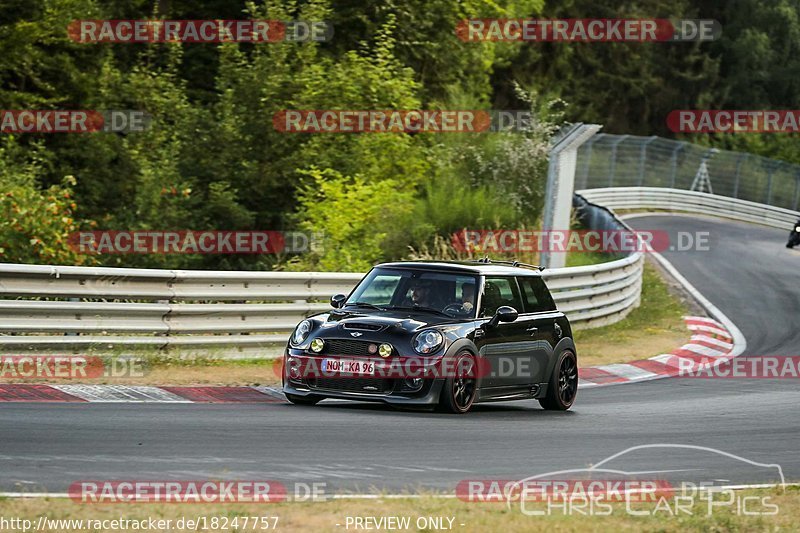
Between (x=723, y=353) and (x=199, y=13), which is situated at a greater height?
(x=199, y=13)

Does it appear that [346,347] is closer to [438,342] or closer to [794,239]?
[438,342]

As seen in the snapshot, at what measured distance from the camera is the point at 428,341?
1152 centimetres

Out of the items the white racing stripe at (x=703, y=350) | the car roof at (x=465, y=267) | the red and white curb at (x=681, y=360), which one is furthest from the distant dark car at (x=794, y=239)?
the car roof at (x=465, y=267)

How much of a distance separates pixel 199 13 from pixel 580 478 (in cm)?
3272

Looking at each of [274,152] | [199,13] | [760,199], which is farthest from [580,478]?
[760,199]

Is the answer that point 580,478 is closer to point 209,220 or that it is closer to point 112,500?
point 112,500

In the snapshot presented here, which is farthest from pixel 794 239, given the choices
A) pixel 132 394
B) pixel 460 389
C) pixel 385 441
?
pixel 385 441

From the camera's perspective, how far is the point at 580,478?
28.8 feet

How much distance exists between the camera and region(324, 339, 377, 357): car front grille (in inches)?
455

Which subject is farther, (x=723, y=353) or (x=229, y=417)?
(x=723, y=353)

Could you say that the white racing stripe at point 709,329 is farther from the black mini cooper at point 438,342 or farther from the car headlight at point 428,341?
the car headlight at point 428,341

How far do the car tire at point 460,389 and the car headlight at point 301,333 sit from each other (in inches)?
54.5

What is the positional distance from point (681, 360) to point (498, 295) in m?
7.13

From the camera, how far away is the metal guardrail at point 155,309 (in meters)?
13.6
